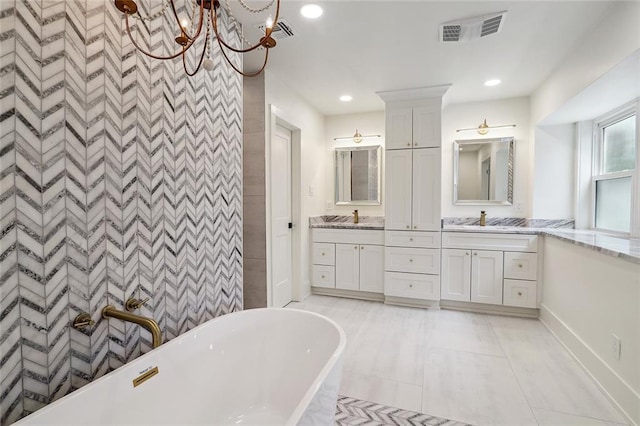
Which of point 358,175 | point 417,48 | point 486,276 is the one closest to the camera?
point 417,48

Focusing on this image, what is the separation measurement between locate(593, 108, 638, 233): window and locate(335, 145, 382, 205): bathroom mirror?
2.22m

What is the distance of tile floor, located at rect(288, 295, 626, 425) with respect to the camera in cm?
163

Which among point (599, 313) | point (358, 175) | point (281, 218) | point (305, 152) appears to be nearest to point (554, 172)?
point (599, 313)

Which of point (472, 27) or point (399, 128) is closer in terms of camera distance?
point (472, 27)

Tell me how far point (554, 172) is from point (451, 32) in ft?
6.94

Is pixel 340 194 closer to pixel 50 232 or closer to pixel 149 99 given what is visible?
pixel 149 99

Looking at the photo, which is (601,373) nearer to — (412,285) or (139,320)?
(412,285)

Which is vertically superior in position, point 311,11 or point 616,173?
point 311,11

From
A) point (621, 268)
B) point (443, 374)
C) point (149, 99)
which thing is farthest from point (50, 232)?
point (621, 268)

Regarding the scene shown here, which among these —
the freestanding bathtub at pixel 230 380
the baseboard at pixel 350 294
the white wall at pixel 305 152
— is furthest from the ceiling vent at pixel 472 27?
the baseboard at pixel 350 294

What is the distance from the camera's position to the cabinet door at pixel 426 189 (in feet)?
10.3

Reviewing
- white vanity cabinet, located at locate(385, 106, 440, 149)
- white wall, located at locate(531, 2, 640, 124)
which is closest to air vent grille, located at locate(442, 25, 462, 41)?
white wall, located at locate(531, 2, 640, 124)

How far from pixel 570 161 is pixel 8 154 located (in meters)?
4.27

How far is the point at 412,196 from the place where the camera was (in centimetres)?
324
